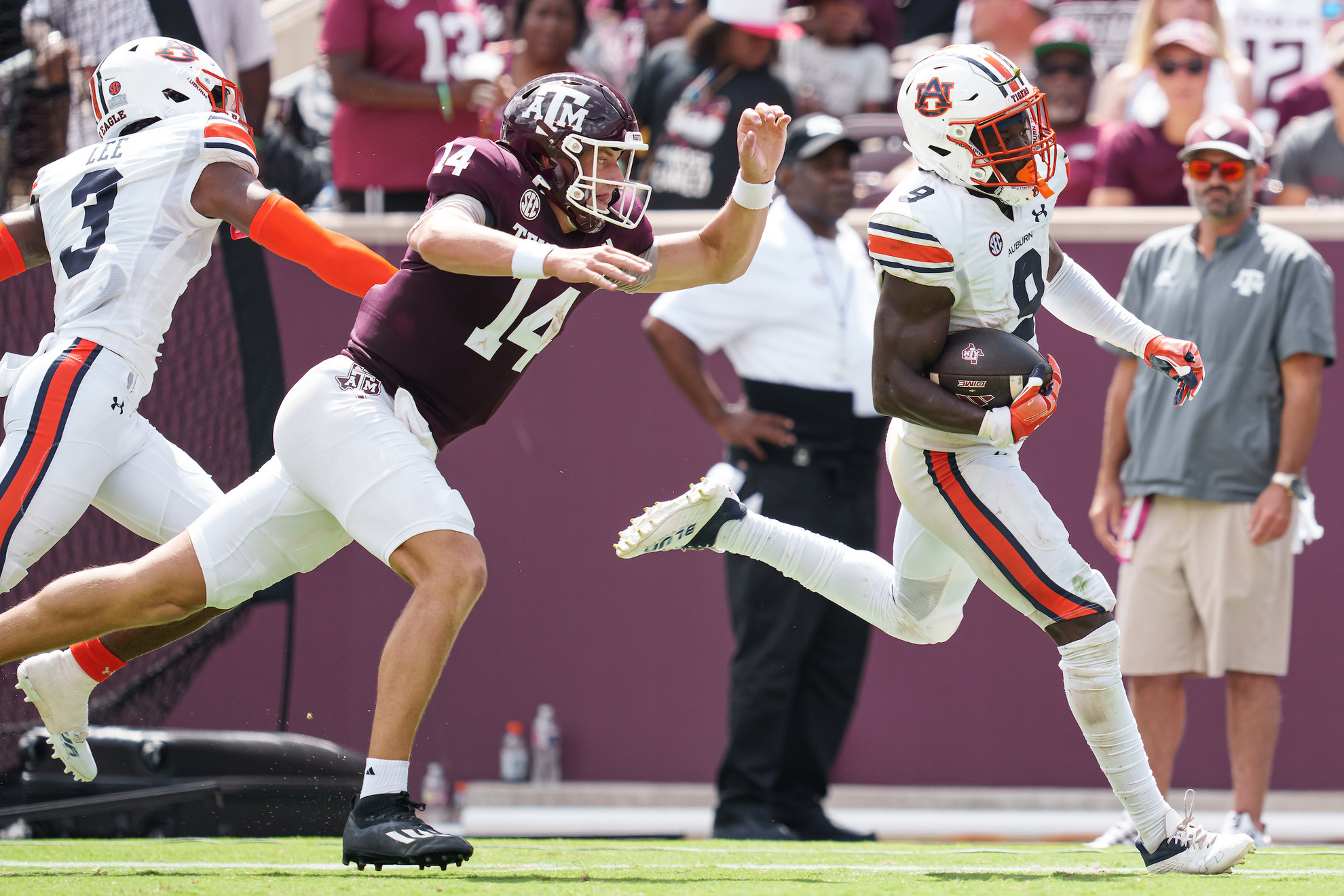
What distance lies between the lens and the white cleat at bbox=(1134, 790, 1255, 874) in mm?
3795

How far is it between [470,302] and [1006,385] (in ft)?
4.33

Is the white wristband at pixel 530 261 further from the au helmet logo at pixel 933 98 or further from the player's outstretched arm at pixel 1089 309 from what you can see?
the player's outstretched arm at pixel 1089 309

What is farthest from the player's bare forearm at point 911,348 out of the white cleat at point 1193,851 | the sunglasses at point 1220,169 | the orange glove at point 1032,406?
the sunglasses at point 1220,169

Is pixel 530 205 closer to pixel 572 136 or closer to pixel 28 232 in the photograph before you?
pixel 572 136

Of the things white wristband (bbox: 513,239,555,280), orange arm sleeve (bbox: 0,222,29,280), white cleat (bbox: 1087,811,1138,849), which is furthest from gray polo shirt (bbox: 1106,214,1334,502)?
orange arm sleeve (bbox: 0,222,29,280)

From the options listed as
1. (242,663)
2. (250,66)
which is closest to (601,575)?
(242,663)

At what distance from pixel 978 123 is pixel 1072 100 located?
3.53 meters

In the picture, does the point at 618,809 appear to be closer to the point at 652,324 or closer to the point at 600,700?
the point at 600,700

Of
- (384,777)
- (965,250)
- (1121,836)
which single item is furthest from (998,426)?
(1121,836)

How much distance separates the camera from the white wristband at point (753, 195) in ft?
14.1

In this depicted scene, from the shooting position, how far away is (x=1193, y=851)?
150 inches

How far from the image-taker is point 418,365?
3.97 meters

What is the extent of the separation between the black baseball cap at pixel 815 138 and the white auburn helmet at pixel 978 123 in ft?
6.23

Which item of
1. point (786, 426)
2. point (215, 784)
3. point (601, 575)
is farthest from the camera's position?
point (601, 575)
